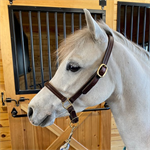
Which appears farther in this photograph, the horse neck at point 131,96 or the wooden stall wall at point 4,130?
the wooden stall wall at point 4,130

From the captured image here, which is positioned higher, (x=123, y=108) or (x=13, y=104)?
(x=123, y=108)

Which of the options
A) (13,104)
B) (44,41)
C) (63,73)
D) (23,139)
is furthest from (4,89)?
(44,41)

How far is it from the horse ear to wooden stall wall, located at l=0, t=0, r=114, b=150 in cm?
78

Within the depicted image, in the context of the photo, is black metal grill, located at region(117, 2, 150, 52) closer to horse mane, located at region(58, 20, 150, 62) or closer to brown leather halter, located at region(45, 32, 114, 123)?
horse mane, located at region(58, 20, 150, 62)

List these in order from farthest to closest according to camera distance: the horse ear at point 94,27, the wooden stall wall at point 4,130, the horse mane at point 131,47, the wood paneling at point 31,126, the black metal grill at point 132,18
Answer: the wooden stall wall at point 4,130 < the black metal grill at point 132,18 < the wood paneling at point 31,126 < the horse mane at point 131,47 < the horse ear at point 94,27

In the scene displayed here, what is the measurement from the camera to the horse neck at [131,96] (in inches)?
19.8

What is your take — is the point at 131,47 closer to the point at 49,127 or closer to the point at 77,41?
the point at 77,41

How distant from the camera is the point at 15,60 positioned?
1.08 metres

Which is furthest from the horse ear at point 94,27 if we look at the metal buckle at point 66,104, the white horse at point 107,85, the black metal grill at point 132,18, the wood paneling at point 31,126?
the wood paneling at point 31,126

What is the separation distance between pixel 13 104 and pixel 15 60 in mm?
422

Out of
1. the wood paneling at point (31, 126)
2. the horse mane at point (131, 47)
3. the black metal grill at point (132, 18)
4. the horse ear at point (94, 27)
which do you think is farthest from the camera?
the black metal grill at point (132, 18)

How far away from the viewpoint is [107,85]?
0.50m

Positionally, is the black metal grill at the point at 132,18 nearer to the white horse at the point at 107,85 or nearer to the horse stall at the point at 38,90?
the horse stall at the point at 38,90

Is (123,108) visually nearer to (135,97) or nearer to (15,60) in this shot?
(135,97)
